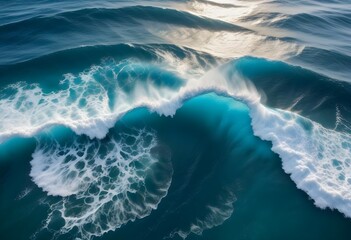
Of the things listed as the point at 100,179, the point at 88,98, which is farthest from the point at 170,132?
the point at 88,98

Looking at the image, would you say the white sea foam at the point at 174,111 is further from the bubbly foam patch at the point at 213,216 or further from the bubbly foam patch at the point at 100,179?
the bubbly foam patch at the point at 213,216

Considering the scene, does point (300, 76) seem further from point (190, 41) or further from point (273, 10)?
point (273, 10)

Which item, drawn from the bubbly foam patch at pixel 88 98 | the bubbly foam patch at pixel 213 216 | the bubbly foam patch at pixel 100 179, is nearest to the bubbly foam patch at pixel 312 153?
the bubbly foam patch at pixel 213 216

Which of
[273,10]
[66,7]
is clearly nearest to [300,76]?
[273,10]

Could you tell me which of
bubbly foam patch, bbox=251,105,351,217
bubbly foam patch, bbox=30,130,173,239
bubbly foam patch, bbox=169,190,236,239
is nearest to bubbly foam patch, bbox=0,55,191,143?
bubbly foam patch, bbox=30,130,173,239

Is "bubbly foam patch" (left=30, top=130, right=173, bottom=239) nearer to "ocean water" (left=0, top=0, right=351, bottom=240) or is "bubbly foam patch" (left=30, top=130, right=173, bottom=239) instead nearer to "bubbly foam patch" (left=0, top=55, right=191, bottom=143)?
"ocean water" (left=0, top=0, right=351, bottom=240)
